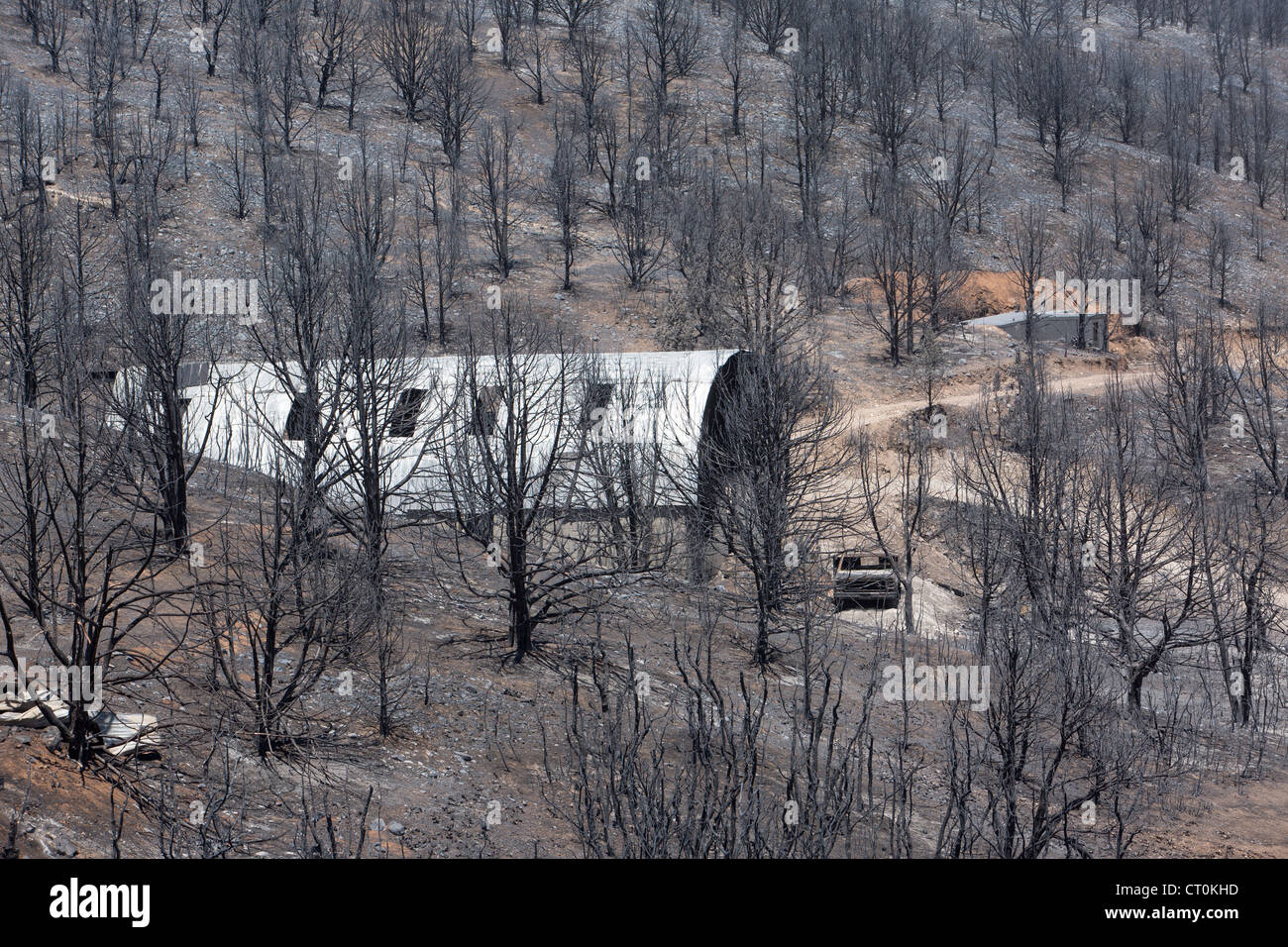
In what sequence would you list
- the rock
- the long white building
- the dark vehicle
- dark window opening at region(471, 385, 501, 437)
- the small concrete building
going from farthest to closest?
the small concrete building < the dark vehicle < the long white building < dark window opening at region(471, 385, 501, 437) < the rock

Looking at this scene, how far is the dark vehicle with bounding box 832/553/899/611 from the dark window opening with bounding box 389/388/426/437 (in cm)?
945

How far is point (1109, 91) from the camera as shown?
229ft

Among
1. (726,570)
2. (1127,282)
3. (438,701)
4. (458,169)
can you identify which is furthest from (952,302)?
(438,701)

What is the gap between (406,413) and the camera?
23625 millimetres

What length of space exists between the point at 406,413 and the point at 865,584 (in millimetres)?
10896

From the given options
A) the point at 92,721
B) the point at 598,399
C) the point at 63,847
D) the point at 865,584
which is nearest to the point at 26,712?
the point at 92,721

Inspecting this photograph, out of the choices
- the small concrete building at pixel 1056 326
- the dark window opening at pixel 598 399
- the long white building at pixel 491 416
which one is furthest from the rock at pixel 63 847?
the small concrete building at pixel 1056 326

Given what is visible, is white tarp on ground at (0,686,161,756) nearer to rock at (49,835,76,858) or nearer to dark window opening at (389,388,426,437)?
rock at (49,835,76,858)

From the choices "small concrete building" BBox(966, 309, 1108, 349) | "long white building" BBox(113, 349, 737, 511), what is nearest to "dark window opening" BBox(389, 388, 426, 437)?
"long white building" BBox(113, 349, 737, 511)

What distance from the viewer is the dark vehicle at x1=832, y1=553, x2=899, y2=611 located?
89.7 ft

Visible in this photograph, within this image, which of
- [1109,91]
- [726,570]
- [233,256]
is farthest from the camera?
[1109,91]

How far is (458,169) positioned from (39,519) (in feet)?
115

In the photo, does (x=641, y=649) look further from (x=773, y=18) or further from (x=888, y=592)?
(x=773, y=18)

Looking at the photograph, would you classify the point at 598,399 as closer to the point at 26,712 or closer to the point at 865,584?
the point at 865,584
